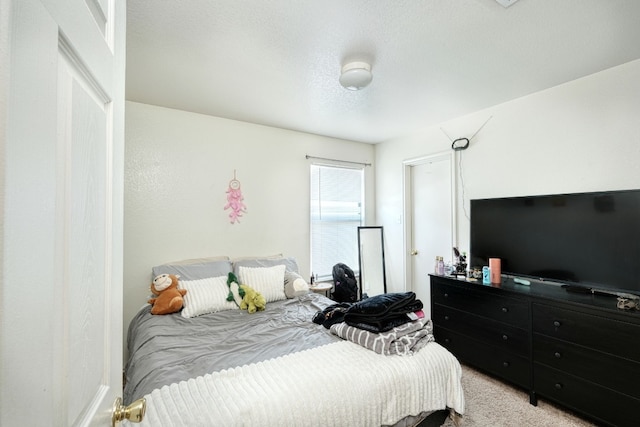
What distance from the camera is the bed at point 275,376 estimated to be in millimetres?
1219

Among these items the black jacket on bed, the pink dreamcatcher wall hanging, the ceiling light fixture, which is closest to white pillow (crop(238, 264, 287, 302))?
the pink dreamcatcher wall hanging

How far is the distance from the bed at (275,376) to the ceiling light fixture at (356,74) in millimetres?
1815

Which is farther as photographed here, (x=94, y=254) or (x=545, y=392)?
(x=545, y=392)

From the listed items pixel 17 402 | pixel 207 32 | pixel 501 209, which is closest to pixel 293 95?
pixel 207 32

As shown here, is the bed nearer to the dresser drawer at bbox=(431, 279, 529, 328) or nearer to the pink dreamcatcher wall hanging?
the dresser drawer at bbox=(431, 279, 529, 328)

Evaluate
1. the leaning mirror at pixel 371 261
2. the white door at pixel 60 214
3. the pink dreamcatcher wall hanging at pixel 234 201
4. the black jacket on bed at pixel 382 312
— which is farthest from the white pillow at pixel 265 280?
the white door at pixel 60 214

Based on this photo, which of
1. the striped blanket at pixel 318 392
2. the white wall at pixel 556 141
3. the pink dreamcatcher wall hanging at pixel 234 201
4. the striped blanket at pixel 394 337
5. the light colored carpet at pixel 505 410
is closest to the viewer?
the striped blanket at pixel 318 392

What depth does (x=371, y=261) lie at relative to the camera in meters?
4.22

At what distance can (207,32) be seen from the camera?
1.79 metres

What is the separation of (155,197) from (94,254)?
267 cm

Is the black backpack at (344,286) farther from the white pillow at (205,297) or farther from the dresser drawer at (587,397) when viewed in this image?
the dresser drawer at (587,397)

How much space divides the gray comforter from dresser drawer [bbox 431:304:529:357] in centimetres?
126

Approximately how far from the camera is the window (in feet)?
13.1

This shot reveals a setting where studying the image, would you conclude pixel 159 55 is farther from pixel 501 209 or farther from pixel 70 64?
pixel 501 209
